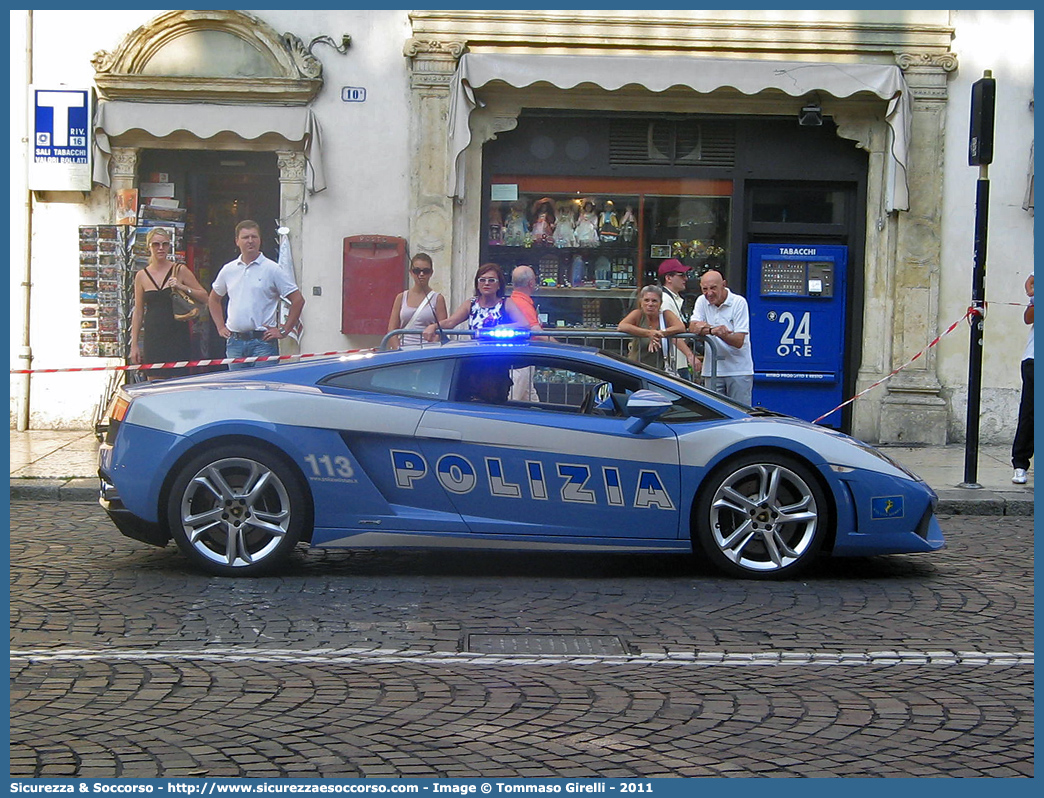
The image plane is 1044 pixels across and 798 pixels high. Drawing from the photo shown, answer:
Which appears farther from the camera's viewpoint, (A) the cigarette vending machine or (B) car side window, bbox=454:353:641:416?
(A) the cigarette vending machine

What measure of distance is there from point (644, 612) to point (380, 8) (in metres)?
9.08

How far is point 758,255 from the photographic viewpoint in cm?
1427

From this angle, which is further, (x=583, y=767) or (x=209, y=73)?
(x=209, y=73)

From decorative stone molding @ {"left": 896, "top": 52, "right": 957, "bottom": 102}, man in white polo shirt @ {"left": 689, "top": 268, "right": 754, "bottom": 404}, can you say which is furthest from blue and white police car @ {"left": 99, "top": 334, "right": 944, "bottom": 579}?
decorative stone molding @ {"left": 896, "top": 52, "right": 957, "bottom": 102}

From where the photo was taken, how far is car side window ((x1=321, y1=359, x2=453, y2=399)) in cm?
730

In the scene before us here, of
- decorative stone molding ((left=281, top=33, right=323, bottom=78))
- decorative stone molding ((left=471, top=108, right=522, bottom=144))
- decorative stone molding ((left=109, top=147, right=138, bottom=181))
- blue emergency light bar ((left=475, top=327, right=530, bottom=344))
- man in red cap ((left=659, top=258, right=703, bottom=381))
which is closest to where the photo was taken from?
blue emergency light bar ((left=475, top=327, right=530, bottom=344))

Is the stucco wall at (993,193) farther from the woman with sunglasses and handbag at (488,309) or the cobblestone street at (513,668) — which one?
the cobblestone street at (513,668)

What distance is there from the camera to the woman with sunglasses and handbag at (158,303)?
516 inches

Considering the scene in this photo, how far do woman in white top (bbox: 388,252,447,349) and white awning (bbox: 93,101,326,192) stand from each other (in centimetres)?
248

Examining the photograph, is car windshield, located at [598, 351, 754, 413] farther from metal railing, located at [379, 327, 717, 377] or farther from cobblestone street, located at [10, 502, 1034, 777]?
metal railing, located at [379, 327, 717, 377]

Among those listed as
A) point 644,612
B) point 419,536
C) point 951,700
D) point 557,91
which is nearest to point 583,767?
point 951,700

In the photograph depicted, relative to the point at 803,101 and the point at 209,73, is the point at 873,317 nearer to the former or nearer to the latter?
the point at 803,101

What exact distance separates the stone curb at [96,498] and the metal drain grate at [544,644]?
4985mm

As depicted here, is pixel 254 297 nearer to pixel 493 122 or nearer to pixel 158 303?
pixel 158 303
